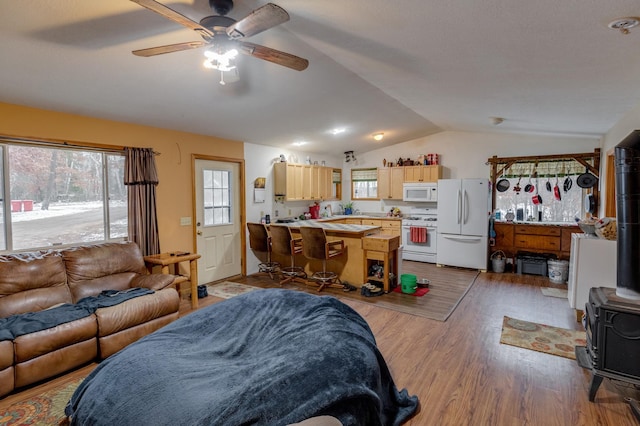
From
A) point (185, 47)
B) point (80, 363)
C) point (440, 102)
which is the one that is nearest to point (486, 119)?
point (440, 102)

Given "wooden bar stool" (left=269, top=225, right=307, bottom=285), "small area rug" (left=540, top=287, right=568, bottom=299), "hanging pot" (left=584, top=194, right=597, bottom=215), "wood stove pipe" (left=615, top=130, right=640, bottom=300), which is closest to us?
"wood stove pipe" (left=615, top=130, right=640, bottom=300)

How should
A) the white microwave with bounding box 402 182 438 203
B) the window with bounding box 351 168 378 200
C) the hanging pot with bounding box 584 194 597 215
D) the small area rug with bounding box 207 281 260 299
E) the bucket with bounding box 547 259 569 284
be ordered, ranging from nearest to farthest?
1. the small area rug with bounding box 207 281 260 299
2. the bucket with bounding box 547 259 569 284
3. the hanging pot with bounding box 584 194 597 215
4. the white microwave with bounding box 402 182 438 203
5. the window with bounding box 351 168 378 200

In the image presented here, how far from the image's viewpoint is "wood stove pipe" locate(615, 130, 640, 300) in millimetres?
2377

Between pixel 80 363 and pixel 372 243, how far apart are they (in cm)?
352

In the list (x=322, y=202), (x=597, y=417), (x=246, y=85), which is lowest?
(x=597, y=417)

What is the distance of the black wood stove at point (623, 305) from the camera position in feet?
7.25

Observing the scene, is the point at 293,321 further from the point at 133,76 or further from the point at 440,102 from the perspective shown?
the point at 440,102

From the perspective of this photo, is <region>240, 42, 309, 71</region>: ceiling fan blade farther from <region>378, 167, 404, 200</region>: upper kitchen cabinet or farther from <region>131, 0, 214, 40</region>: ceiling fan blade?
<region>378, 167, 404, 200</region>: upper kitchen cabinet

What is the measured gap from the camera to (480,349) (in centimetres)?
304

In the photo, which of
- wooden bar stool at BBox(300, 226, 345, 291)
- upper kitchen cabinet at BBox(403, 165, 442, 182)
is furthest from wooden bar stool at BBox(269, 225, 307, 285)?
upper kitchen cabinet at BBox(403, 165, 442, 182)

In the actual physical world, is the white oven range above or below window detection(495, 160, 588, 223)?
below

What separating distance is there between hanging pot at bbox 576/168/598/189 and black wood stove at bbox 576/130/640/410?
11.9 feet

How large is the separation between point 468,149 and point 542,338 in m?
4.38

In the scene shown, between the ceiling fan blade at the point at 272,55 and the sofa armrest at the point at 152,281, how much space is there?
→ 102 inches
